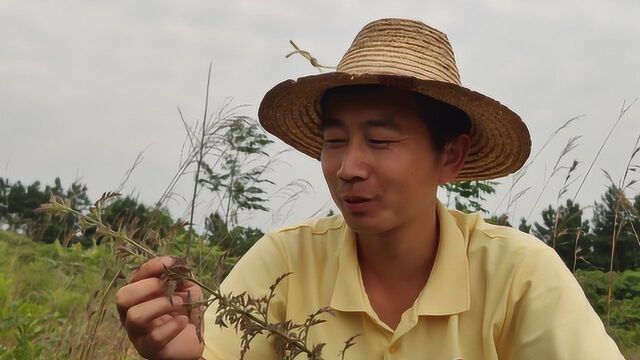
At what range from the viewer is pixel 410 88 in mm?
2133

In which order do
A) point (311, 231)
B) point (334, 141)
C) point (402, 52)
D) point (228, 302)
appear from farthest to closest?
point (311, 231)
point (402, 52)
point (334, 141)
point (228, 302)

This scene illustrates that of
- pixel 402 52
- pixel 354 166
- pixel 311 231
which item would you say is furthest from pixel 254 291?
pixel 402 52

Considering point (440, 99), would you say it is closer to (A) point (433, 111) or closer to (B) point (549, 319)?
(A) point (433, 111)

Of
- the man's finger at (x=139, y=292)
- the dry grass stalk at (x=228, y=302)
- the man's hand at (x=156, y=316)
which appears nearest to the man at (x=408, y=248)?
the man's hand at (x=156, y=316)

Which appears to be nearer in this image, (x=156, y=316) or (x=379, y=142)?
(x=156, y=316)

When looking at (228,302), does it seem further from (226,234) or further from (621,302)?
(621,302)

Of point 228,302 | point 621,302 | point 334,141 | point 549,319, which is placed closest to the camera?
point 228,302

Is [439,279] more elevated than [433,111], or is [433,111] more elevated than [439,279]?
[433,111]

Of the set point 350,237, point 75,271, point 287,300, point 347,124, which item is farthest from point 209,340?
point 75,271

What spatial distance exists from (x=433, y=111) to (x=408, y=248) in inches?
14.6

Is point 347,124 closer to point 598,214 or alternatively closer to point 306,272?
point 306,272

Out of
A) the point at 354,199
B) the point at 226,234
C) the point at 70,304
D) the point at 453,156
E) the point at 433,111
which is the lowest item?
the point at 70,304

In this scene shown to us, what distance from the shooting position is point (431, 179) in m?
2.19

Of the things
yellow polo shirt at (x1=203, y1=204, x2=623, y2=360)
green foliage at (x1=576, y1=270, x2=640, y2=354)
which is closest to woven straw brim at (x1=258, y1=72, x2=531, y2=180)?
yellow polo shirt at (x1=203, y1=204, x2=623, y2=360)
